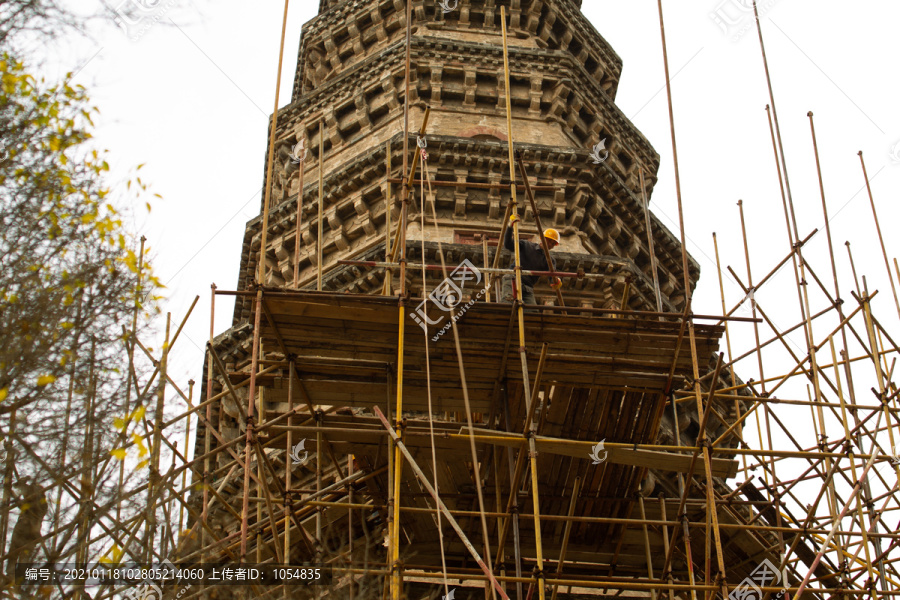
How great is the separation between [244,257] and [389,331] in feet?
41.0

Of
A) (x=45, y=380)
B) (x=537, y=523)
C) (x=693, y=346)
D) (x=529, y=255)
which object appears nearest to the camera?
(x=45, y=380)

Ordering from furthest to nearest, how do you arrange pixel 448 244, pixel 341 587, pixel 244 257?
1. pixel 244 257
2. pixel 448 244
3. pixel 341 587

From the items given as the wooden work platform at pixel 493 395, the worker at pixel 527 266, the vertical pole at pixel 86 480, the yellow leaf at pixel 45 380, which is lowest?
the vertical pole at pixel 86 480

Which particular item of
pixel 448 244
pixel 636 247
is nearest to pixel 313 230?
pixel 448 244

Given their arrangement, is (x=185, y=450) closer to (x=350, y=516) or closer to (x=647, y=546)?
(x=350, y=516)

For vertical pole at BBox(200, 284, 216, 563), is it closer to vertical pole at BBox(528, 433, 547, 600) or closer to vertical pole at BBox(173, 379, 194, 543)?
vertical pole at BBox(173, 379, 194, 543)

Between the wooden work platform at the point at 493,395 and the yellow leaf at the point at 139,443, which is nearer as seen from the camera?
the yellow leaf at the point at 139,443

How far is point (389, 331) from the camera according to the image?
14.3 m

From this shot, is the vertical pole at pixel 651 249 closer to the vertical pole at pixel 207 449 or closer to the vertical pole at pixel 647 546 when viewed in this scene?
the vertical pole at pixel 647 546

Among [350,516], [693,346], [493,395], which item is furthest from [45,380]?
[693,346]

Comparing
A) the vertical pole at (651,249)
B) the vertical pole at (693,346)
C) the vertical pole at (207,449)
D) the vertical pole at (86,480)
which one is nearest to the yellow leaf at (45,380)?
the vertical pole at (86,480)

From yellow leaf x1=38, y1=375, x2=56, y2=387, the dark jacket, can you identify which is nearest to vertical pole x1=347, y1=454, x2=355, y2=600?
the dark jacket

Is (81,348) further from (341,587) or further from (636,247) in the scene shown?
(636,247)

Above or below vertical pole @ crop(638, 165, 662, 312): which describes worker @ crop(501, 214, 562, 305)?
below
